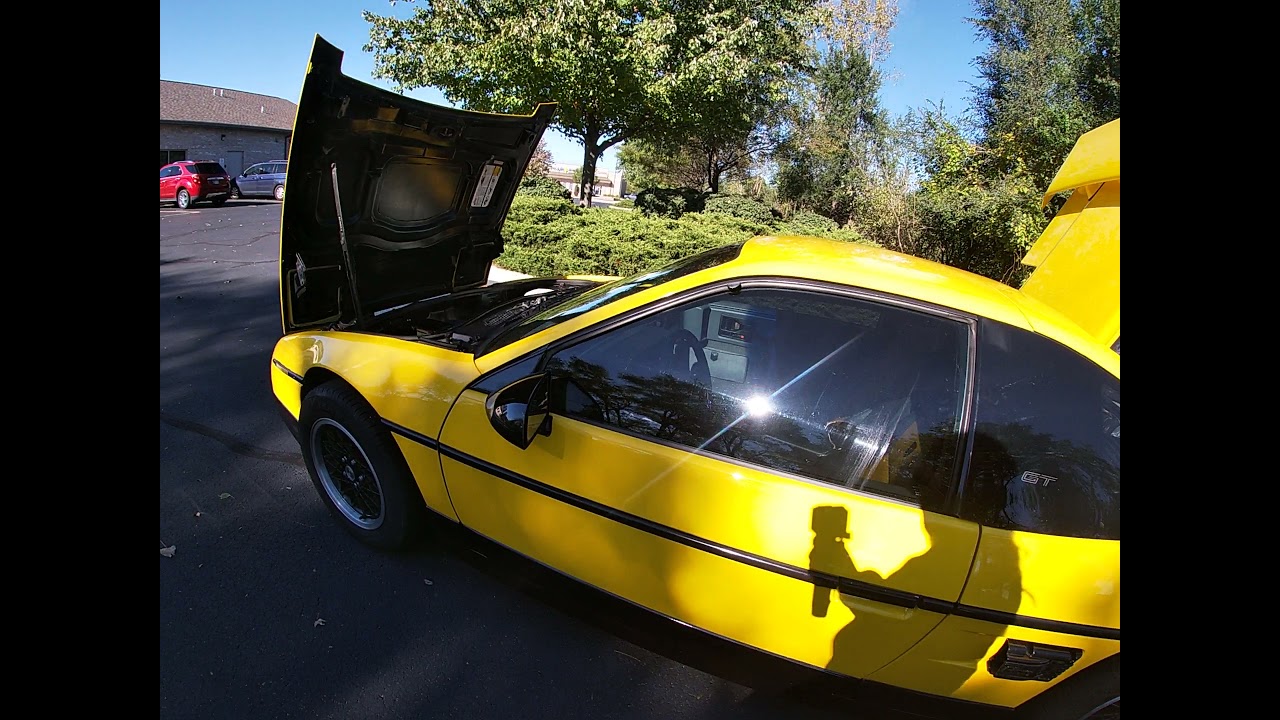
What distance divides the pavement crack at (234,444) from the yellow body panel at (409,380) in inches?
44.7

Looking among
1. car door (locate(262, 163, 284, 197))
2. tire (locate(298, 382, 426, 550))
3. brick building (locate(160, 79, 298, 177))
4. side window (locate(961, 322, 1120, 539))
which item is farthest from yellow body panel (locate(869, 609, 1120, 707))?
brick building (locate(160, 79, 298, 177))

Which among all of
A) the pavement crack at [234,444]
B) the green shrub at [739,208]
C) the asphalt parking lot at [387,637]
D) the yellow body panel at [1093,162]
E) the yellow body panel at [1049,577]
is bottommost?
the asphalt parking lot at [387,637]

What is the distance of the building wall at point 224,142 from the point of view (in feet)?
101

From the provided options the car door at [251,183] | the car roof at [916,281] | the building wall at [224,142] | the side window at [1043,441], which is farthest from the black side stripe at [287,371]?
the building wall at [224,142]

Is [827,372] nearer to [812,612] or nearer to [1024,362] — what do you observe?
[1024,362]

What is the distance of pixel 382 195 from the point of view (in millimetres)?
3545

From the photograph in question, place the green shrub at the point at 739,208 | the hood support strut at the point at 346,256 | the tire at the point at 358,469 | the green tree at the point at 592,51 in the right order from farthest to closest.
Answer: the green shrub at the point at 739,208 < the green tree at the point at 592,51 < the hood support strut at the point at 346,256 < the tire at the point at 358,469

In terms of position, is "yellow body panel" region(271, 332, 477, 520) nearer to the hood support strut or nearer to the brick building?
the hood support strut

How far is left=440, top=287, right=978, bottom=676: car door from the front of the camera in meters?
1.70

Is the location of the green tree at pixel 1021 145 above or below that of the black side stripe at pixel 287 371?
above

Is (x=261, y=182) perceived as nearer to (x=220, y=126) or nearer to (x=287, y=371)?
(x=220, y=126)

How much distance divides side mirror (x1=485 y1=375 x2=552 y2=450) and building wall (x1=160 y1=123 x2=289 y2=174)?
34680 mm

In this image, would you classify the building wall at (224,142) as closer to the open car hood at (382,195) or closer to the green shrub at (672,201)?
the green shrub at (672,201)
